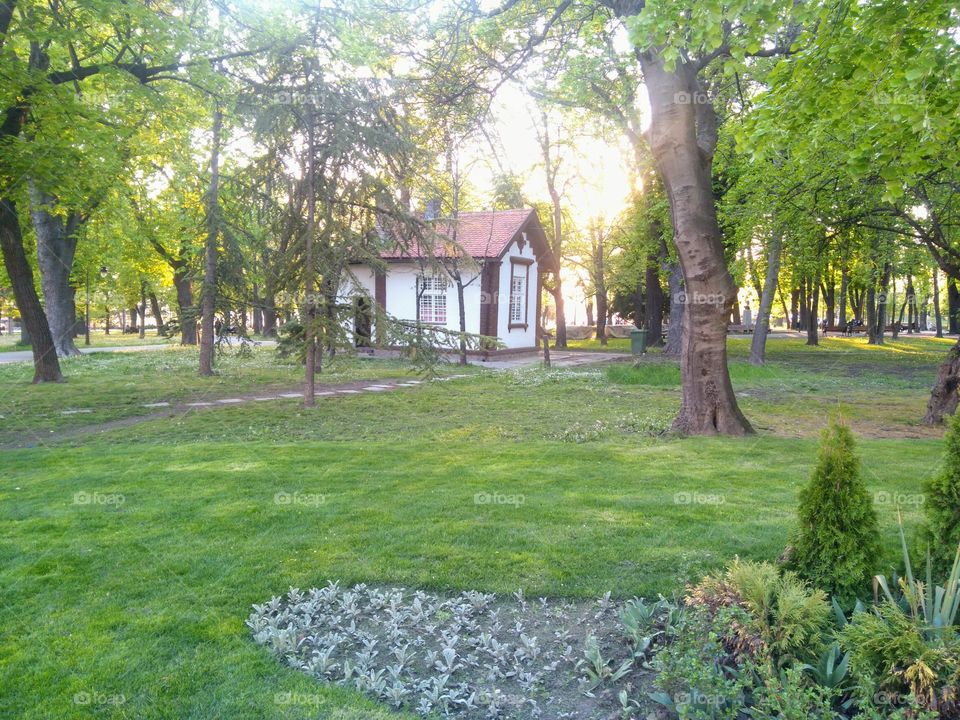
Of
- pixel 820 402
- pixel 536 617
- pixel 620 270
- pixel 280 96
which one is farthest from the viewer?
pixel 620 270

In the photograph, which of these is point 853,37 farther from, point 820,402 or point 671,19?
point 820,402

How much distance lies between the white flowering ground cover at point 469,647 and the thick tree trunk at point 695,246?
20.7 ft

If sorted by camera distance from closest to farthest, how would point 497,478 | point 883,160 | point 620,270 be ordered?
point 883,160, point 497,478, point 620,270

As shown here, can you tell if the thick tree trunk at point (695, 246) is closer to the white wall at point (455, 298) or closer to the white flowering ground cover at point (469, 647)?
the white flowering ground cover at point (469, 647)

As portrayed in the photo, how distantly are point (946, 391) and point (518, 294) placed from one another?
1905cm

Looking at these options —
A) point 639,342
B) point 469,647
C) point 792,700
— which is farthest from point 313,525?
point 639,342

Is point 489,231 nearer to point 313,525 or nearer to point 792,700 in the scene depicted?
point 313,525

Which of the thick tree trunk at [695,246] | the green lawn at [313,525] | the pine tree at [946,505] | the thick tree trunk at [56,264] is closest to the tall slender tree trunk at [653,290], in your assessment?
the green lawn at [313,525]

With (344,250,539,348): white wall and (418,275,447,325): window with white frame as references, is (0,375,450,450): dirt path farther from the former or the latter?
(418,275,447,325): window with white frame

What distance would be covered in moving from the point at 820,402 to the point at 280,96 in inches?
525

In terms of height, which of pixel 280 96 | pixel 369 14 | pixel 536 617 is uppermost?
pixel 369 14

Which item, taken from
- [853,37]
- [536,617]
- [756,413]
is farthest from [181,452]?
[756,413]

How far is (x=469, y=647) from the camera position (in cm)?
356

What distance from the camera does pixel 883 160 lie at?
6.07 meters
